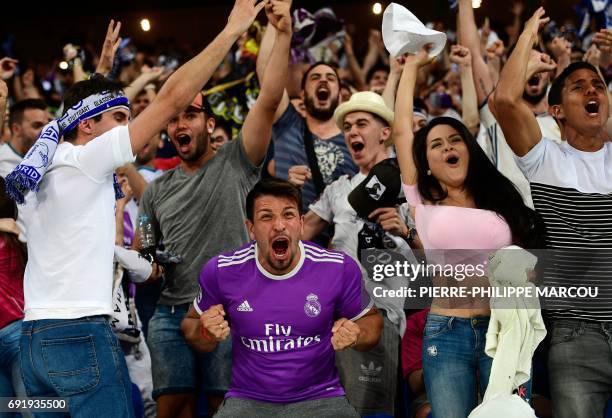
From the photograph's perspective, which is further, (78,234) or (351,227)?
(351,227)

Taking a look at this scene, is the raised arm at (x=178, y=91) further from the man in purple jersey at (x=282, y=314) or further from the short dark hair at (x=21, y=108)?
the short dark hair at (x=21, y=108)

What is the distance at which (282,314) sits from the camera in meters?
4.28

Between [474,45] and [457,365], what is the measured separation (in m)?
2.57

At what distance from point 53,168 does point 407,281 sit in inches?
83.6

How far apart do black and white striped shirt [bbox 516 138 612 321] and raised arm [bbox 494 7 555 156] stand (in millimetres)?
63

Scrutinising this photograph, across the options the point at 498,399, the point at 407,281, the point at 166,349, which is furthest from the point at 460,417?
the point at 166,349

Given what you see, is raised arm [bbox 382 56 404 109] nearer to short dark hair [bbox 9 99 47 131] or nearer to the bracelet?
the bracelet

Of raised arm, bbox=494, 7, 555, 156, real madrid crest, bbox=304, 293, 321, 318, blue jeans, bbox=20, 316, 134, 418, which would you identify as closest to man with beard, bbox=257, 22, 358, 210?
real madrid crest, bbox=304, 293, 321, 318

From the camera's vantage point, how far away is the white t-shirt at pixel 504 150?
5.39 m

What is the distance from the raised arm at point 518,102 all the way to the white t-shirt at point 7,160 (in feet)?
11.0

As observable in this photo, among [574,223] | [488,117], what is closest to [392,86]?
[488,117]

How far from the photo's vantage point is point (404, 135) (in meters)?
4.68

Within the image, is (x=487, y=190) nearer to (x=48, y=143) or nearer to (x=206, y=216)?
(x=206, y=216)

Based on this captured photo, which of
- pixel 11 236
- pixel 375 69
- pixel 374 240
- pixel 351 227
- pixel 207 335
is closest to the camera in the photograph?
pixel 207 335
